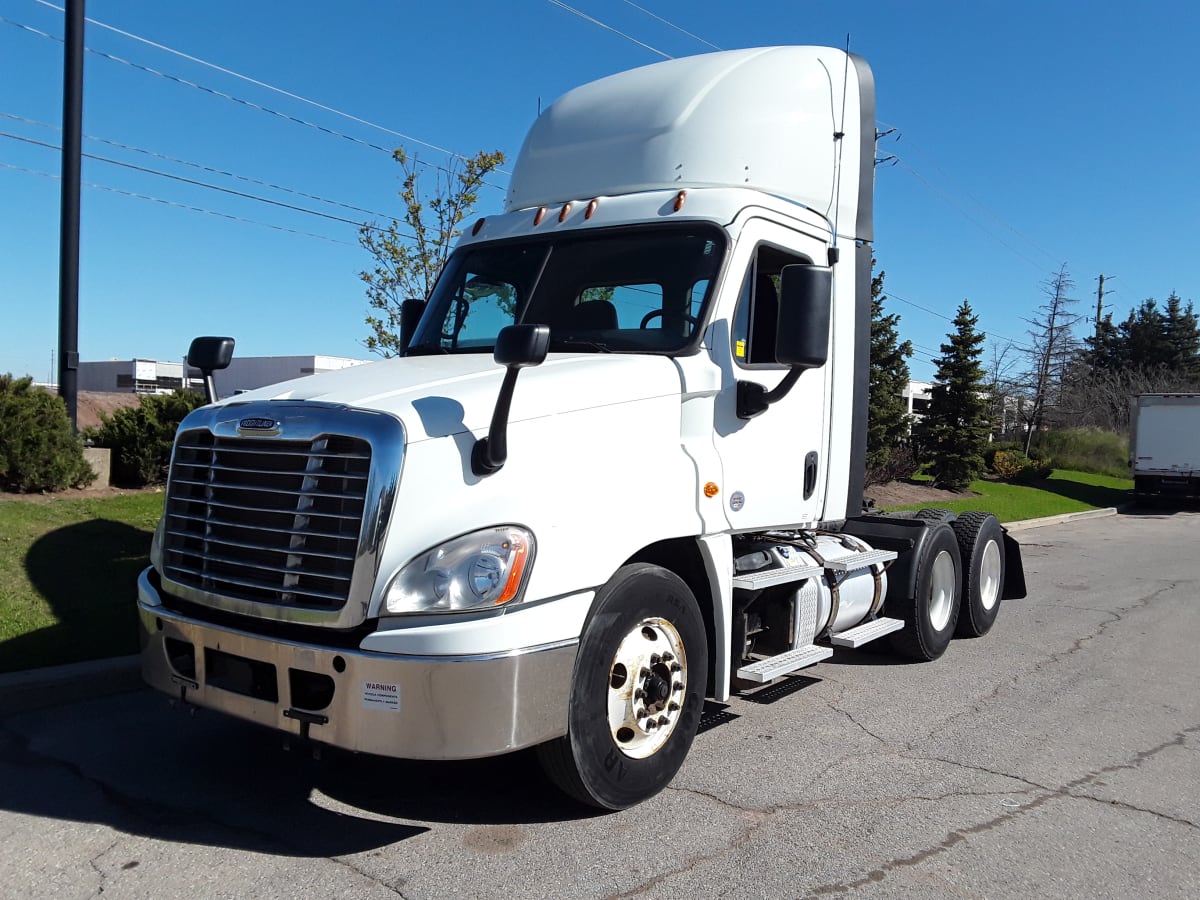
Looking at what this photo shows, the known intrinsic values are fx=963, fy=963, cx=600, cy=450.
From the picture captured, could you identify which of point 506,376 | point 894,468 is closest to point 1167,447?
point 894,468

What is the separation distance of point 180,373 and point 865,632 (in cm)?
8107

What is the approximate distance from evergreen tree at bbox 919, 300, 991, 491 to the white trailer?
15.3ft

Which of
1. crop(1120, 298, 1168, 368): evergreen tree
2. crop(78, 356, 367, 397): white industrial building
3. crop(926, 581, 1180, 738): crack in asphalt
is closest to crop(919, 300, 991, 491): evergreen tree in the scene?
crop(926, 581, 1180, 738): crack in asphalt

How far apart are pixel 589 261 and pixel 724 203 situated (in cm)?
76

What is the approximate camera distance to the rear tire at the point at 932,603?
23.0ft

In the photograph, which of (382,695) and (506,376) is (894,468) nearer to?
(506,376)

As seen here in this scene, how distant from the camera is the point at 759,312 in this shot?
5.09 meters

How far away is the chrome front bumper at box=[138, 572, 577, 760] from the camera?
347cm

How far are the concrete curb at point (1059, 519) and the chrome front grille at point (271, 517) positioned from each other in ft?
57.7

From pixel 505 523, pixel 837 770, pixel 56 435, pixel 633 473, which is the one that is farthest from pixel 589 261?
pixel 56 435

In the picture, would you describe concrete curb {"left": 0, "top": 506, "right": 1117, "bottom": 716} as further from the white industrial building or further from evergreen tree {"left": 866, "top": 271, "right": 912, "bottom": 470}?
the white industrial building

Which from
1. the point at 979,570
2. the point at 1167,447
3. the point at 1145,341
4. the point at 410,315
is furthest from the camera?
the point at 1145,341

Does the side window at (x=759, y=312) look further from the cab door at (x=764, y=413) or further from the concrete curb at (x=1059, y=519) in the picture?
the concrete curb at (x=1059, y=519)

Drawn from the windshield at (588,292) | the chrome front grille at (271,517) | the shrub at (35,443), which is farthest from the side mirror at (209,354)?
the shrub at (35,443)
